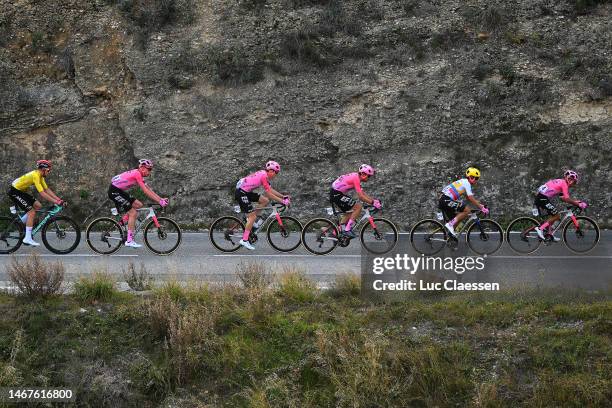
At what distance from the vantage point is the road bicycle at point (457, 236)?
44.1 ft

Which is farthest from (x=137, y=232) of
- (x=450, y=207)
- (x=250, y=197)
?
(x=450, y=207)

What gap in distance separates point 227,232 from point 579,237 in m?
7.35

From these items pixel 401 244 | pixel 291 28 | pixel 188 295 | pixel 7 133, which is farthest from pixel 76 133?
pixel 188 295

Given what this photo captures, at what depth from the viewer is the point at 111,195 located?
13695 millimetres

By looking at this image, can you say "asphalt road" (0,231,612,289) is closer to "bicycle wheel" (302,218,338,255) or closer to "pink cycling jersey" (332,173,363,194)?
"bicycle wheel" (302,218,338,255)

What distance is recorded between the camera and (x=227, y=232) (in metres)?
14.1

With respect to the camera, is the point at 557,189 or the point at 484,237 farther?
the point at 557,189

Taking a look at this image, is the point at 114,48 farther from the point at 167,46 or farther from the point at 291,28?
the point at 291,28

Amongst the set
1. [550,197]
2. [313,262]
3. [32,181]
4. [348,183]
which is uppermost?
[32,181]

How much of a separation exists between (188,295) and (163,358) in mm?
1100

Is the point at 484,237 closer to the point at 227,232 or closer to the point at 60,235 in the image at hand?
the point at 227,232

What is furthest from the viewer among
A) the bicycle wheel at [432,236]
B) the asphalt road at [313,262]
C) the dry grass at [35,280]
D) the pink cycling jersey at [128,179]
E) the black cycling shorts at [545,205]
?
the black cycling shorts at [545,205]

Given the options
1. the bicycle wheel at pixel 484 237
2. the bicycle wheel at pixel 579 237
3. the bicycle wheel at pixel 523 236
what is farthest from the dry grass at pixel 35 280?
the bicycle wheel at pixel 579 237

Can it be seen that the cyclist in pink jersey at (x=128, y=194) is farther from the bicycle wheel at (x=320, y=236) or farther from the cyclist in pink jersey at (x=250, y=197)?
the bicycle wheel at (x=320, y=236)
